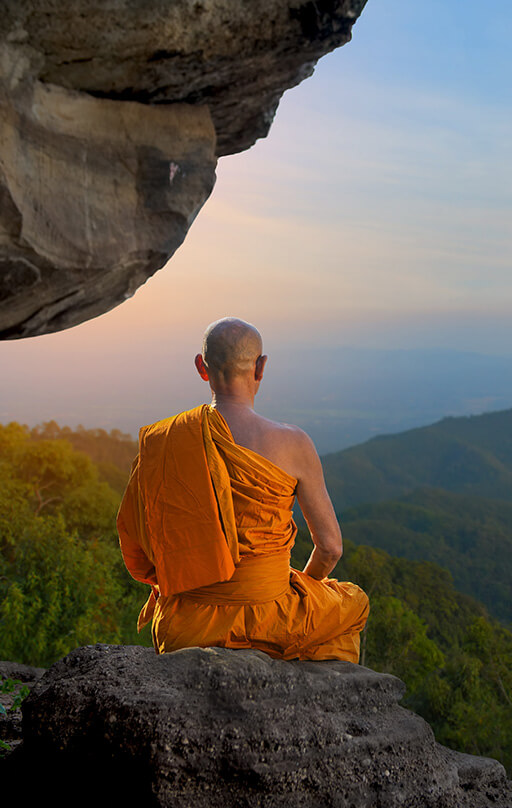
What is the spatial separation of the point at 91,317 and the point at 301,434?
1.43 meters

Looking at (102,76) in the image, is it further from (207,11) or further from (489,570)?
(489,570)

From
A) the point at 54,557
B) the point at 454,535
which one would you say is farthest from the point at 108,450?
the point at 454,535

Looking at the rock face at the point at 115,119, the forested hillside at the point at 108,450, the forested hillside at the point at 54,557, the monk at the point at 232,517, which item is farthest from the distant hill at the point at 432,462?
the rock face at the point at 115,119

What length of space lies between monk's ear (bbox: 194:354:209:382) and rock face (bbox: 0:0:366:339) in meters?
0.56

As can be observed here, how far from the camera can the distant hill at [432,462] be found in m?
64.4

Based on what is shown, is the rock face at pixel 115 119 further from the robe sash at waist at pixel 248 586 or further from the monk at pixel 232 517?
the robe sash at waist at pixel 248 586

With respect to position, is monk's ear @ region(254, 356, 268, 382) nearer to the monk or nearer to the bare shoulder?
the monk

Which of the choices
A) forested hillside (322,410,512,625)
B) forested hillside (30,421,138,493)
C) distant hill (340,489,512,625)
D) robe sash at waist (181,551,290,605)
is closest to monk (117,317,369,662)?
robe sash at waist (181,551,290,605)

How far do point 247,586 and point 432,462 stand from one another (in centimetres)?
7285

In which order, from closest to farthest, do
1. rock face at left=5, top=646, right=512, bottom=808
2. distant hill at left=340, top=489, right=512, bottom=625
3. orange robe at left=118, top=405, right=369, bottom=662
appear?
rock face at left=5, top=646, right=512, bottom=808 → orange robe at left=118, top=405, right=369, bottom=662 → distant hill at left=340, top=489, right=512, bottom=625

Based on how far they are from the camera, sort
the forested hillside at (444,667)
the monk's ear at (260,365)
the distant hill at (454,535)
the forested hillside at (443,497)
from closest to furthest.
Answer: the monk's ear at (260,365), the forested hillside at (444,667), the distant hill at (454,535), the forested hillside at (443,497)

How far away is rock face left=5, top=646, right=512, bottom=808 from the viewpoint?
2.93 metres

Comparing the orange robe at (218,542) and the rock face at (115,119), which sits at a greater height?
the rock face at (115,119)

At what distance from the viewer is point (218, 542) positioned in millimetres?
3488
